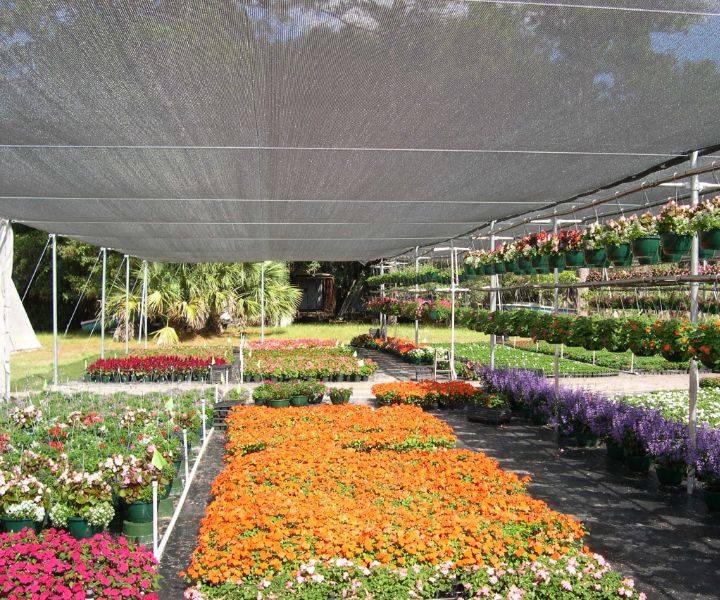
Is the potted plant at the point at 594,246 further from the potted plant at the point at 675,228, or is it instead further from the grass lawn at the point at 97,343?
the grass lawn at the point at 97,343

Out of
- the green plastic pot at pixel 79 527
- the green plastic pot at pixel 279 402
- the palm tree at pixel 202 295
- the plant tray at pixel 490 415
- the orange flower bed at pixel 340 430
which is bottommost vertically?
the green plastic pot at pixel 79 527

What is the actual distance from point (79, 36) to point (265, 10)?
4.16ft

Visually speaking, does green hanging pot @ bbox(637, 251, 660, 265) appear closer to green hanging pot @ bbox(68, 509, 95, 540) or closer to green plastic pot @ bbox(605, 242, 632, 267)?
green plastic pot @ bbox(605, 242, 632, 267)

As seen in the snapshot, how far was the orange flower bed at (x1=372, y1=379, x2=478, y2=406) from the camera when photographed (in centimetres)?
1188

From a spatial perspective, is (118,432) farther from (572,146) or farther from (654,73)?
(654,73)

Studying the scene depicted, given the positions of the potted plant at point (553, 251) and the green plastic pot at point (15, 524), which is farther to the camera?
the potted plant at point (553, 251)

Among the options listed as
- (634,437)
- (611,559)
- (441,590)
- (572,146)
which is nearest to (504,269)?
(634,437)

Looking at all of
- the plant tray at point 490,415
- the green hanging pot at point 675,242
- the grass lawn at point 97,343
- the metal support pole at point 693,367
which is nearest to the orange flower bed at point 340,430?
the plant tray at point 490,415

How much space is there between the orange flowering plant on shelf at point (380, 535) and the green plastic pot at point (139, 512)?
655mm

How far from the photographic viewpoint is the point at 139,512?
6289 mm

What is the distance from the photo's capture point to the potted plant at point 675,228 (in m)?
6.20

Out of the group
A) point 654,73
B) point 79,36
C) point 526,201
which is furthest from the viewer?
point 526,201

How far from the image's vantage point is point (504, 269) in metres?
11.1

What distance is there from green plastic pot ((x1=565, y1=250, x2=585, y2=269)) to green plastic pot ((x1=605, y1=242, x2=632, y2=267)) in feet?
2.17
